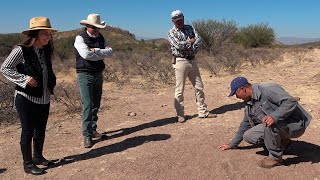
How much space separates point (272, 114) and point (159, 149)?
1.75 metres

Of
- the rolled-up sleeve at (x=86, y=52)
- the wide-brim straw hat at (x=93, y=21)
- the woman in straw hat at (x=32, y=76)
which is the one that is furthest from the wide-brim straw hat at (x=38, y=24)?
the wide-brim straw hat at (x=93, y=21)

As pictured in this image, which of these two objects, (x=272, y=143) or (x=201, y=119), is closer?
(x=272, y=143)

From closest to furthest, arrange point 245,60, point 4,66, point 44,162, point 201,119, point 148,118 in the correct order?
point 4,66, point 44,162, point 201,119, point 148,118, point 245,60

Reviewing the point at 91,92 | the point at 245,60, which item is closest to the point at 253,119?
the point at 91,92

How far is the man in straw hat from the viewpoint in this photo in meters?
5.29

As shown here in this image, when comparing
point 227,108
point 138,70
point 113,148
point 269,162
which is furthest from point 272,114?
point 138,70

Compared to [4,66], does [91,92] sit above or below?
below

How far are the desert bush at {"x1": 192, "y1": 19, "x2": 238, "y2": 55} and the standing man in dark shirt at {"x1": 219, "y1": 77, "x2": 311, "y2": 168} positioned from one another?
2037 centimetres

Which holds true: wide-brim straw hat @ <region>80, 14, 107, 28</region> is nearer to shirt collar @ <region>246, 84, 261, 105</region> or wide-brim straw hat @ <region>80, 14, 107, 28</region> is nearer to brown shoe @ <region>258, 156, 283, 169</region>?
shirt collar @ <region>246, 84, 261, 105</region>

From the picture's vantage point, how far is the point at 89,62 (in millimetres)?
5426

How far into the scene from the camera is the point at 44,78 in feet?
14.9

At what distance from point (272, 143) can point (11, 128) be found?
466 cm

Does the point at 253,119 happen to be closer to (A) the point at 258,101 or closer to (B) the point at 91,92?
(A) the point at 258,101

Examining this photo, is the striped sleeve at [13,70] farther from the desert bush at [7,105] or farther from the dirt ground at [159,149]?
the desert bush at [7,105]
